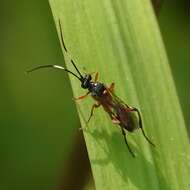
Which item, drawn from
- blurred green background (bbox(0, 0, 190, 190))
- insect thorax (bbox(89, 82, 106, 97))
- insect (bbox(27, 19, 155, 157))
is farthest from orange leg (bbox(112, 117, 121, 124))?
blurred green background (bbox(0, 0, 190, 190))

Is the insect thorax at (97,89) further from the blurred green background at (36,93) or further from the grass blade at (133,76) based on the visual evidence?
the blurred green background at (36,93)

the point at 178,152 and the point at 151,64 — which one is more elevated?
the point at 151,64

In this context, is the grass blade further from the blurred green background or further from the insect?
the blurred green background

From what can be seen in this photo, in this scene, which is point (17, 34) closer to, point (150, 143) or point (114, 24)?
point (114, 24)

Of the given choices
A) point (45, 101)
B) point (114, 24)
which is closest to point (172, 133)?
point (114, 24)

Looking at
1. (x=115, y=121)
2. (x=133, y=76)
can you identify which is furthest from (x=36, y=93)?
(x=133, y=76)
